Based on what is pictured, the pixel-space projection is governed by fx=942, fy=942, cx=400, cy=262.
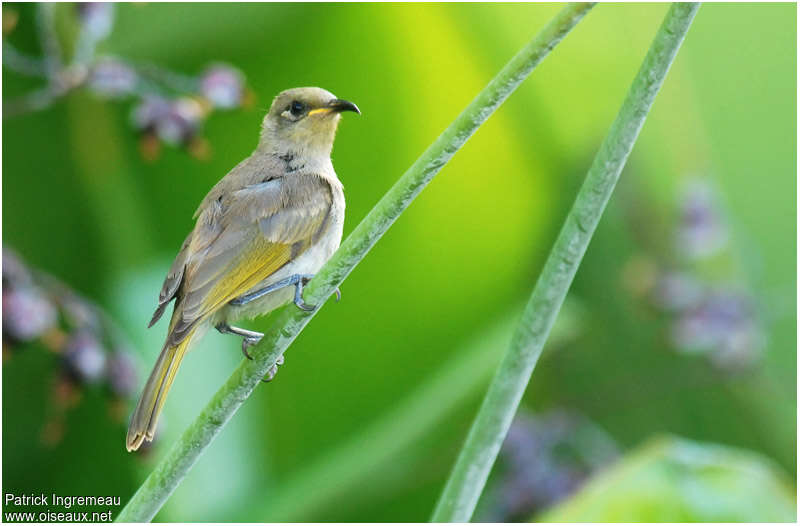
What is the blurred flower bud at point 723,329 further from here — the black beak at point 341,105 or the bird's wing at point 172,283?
the bird's wing at point 172,283

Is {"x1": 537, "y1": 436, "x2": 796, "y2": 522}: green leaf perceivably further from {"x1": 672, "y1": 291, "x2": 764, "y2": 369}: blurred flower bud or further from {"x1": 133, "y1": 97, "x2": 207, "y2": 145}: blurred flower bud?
{"x1": 133, "y1": 97, "x2": 207, "y2": 145}: blurred flower bud

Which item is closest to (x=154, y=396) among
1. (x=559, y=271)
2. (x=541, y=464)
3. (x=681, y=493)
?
A: (x=559, y=271)

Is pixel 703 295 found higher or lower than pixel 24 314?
higher

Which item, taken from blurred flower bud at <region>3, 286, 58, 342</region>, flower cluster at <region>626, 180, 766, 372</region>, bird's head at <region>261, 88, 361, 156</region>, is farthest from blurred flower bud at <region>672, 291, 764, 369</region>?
blurred flower bud at <region>3, 286, 58, 342</region>

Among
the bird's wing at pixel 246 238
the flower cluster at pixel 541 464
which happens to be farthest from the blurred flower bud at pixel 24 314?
the flower cluster at pixel 541 464

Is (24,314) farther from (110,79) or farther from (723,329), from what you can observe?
(723,329)
